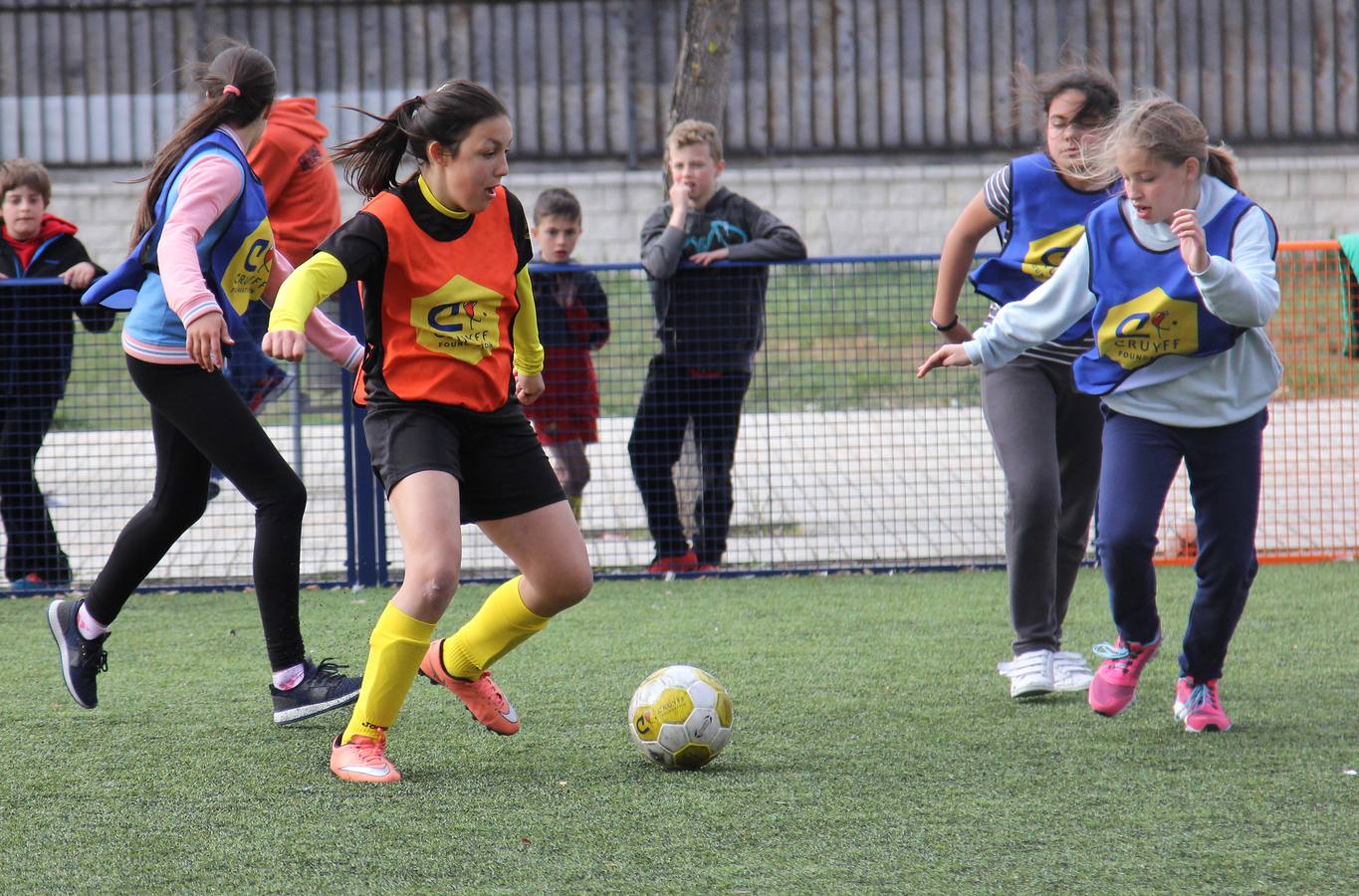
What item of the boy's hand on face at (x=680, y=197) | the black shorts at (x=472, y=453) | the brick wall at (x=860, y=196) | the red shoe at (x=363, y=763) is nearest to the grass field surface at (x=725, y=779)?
the red shoe at (x=363, y=763)

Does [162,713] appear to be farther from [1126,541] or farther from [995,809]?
[1126,541]

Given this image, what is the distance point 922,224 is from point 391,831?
1201 centimetres

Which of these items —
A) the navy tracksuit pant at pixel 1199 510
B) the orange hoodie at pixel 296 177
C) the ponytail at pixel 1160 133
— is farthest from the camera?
the orange hoodie at pixel 296 177

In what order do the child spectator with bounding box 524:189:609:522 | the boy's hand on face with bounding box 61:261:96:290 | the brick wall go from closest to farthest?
the boy's hand on face with bounding box 61:261:96:290 → the child spectator with bounding box 524:189:609:522 → the brick wall

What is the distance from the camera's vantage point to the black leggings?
419 centimetres

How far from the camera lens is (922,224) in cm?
1448

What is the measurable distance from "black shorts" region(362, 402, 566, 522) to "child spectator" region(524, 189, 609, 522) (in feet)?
9.39

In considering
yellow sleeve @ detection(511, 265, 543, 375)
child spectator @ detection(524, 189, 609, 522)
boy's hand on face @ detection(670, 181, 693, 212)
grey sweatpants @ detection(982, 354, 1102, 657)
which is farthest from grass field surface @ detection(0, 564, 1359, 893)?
boy's hand on face @ detection(670, 181, 693, 212)

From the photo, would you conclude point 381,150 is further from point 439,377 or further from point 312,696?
point 312,696

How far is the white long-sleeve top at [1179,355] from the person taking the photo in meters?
3.85

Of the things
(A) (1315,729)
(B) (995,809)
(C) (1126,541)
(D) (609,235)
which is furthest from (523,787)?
(D) (609,235)

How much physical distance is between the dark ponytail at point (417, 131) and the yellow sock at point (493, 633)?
1.14 meters

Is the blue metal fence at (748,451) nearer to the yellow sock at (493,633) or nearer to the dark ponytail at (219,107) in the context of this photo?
the dark ponytail at (219,107)

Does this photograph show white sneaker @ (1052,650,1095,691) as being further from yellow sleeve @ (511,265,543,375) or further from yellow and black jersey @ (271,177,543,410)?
yellow and black jersey @ (271,177,543,410)
